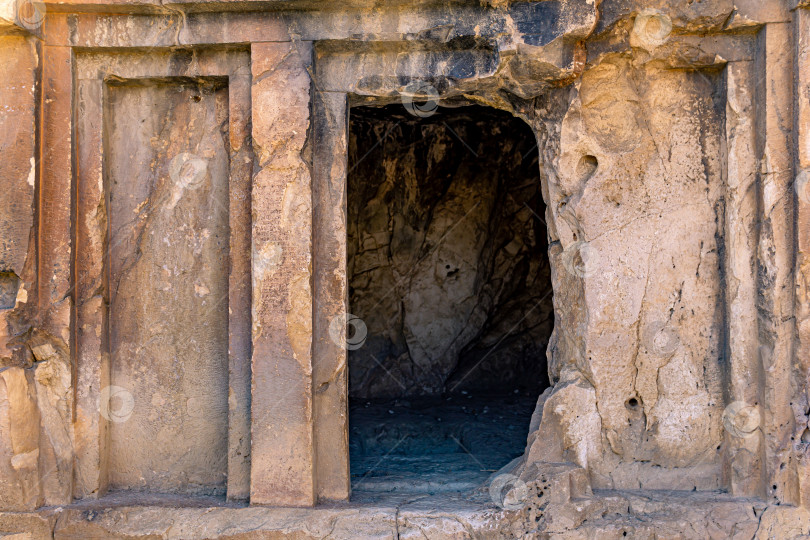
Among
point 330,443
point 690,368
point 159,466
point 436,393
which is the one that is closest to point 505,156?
point 436,393

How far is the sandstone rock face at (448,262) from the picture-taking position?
582cm

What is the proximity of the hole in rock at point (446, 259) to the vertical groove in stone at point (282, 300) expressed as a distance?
2477mm

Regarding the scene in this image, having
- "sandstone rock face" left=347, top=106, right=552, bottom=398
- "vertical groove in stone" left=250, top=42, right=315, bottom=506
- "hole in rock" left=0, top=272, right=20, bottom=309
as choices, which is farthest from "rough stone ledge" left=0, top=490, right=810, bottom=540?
"sandstone rock face" left=347, top=106, right=552, bottom=398

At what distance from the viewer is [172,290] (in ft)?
10.6

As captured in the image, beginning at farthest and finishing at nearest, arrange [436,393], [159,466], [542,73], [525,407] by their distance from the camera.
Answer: [436,393], [525,407], [159,466], [542,73]

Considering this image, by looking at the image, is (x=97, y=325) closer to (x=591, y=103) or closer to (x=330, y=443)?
(x=330, y=443)

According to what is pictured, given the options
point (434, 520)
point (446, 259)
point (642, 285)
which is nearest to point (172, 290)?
point (434, 520)

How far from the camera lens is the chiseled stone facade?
2.90 metres

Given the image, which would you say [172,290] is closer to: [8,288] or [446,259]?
[8,288]

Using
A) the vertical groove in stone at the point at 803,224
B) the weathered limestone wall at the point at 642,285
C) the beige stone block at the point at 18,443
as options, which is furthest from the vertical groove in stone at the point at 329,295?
the vertical groove in stone at the point at 803,224

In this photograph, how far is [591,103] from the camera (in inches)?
122

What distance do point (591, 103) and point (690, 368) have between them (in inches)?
54.8

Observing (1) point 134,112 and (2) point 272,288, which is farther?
(1) point 134,112

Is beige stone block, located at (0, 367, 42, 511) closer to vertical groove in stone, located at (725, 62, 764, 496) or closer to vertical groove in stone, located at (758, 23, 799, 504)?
vertical groove in stone, located at (725, 62, 764, 496)
